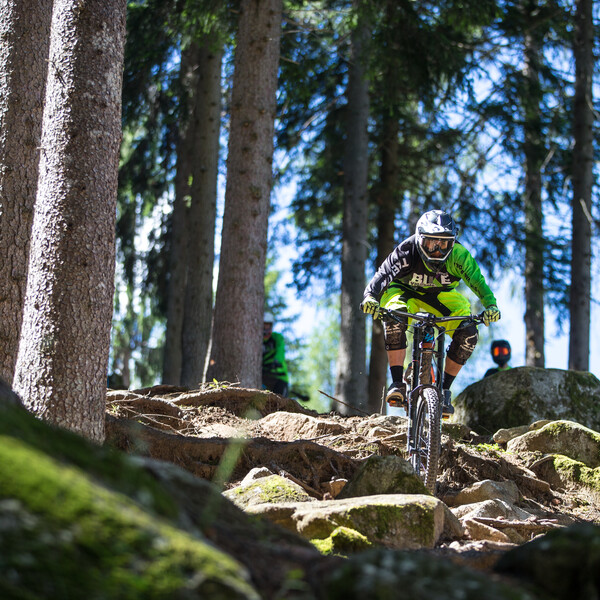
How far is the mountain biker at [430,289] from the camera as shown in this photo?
21.3ft

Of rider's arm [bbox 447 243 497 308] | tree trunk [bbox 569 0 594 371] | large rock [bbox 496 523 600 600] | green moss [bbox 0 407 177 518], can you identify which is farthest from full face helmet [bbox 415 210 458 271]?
tree trunk [bbox 569 0 594 371]

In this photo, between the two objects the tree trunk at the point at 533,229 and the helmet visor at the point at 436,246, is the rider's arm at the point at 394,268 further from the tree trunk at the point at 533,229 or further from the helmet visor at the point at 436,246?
the tree trunk at the point at 533,229

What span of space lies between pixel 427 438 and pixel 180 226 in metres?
11.0

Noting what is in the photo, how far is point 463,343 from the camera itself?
681 centimetres

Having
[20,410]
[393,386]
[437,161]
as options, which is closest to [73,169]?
[20,410]

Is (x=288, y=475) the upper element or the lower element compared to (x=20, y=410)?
lower

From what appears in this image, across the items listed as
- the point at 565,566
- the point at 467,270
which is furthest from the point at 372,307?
the point at 565,566

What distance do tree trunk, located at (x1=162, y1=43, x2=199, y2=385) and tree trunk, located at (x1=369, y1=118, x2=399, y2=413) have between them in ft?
13.7

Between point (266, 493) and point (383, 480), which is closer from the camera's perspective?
point (266, 493)

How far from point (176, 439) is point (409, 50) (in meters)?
9.85

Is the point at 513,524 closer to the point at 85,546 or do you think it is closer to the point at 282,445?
the point at 282,445

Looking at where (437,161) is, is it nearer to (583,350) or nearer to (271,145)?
(583,350)

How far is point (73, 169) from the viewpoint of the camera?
16.2 feet

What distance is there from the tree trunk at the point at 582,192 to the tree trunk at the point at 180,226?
307 inches
